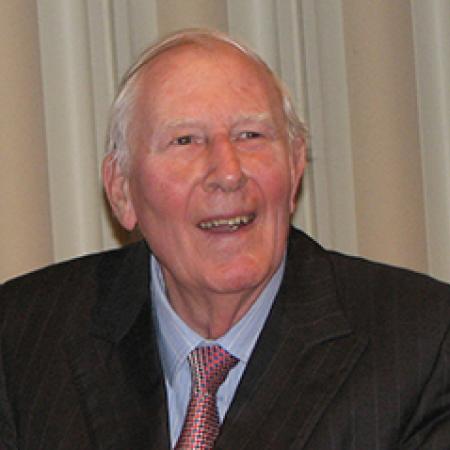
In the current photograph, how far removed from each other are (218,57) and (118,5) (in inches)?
21.6

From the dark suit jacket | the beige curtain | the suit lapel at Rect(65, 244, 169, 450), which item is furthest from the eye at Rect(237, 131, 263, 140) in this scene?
the beige curtain

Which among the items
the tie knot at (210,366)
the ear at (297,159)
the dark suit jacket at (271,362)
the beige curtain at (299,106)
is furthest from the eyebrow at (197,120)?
the beige curtain at (299,106)

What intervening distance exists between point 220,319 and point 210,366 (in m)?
0.09

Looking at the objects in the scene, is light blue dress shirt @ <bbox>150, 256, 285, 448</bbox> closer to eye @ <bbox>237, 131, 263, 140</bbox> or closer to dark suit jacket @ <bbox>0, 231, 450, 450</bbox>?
dark suit jacket @ <bbox>0, 231, 450, 450</bbox>

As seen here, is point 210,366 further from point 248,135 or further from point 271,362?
point 248,135

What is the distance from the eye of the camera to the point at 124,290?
201 centimetres

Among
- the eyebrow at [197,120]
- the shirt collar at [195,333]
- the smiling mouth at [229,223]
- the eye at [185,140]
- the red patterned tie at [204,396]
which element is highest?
the eyebrow at [197,120]

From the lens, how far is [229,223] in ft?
5.85

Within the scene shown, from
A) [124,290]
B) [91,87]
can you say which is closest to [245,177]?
[124,290]

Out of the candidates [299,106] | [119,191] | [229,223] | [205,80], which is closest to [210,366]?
[229,223]

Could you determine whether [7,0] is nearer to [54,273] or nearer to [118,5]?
[118,5]

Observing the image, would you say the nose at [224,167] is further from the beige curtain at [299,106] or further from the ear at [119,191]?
the beige curtain at [299,106]

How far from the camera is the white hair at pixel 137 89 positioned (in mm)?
1925

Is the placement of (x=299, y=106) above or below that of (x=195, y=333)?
above
